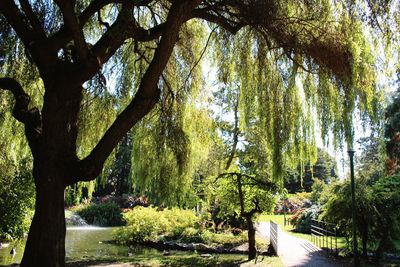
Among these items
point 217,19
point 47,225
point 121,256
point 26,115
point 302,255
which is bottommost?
point 121,256

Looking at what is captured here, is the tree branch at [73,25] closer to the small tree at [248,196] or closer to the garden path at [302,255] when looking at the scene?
the small tree at [248,196]

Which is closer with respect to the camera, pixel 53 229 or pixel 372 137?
pixel 53 229

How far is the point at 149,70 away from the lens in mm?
6527

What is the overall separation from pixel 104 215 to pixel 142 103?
886 inches

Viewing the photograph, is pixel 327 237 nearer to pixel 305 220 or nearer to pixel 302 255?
pixel 302 255

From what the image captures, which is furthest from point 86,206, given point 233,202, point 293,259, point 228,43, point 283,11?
point 283,11

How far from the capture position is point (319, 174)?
1770 inches

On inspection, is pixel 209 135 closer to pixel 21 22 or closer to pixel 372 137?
pixel 372 137

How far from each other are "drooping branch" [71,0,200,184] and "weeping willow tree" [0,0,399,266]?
0.6 inches

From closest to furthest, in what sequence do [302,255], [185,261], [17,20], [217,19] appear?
[17,20], [217,19], [302,255], [185,261]

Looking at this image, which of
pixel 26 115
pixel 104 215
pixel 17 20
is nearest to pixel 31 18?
pixel 17 20

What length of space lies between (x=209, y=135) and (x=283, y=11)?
462 cm

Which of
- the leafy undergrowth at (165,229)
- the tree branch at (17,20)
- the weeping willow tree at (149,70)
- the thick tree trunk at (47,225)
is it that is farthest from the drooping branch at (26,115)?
the leafy undergrowth at (165,229)

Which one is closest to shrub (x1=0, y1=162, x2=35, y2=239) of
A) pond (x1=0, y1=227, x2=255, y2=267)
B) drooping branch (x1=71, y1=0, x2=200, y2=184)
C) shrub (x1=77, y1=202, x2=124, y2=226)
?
pond (x1=0, y1=227, x2=255, y2=267)
